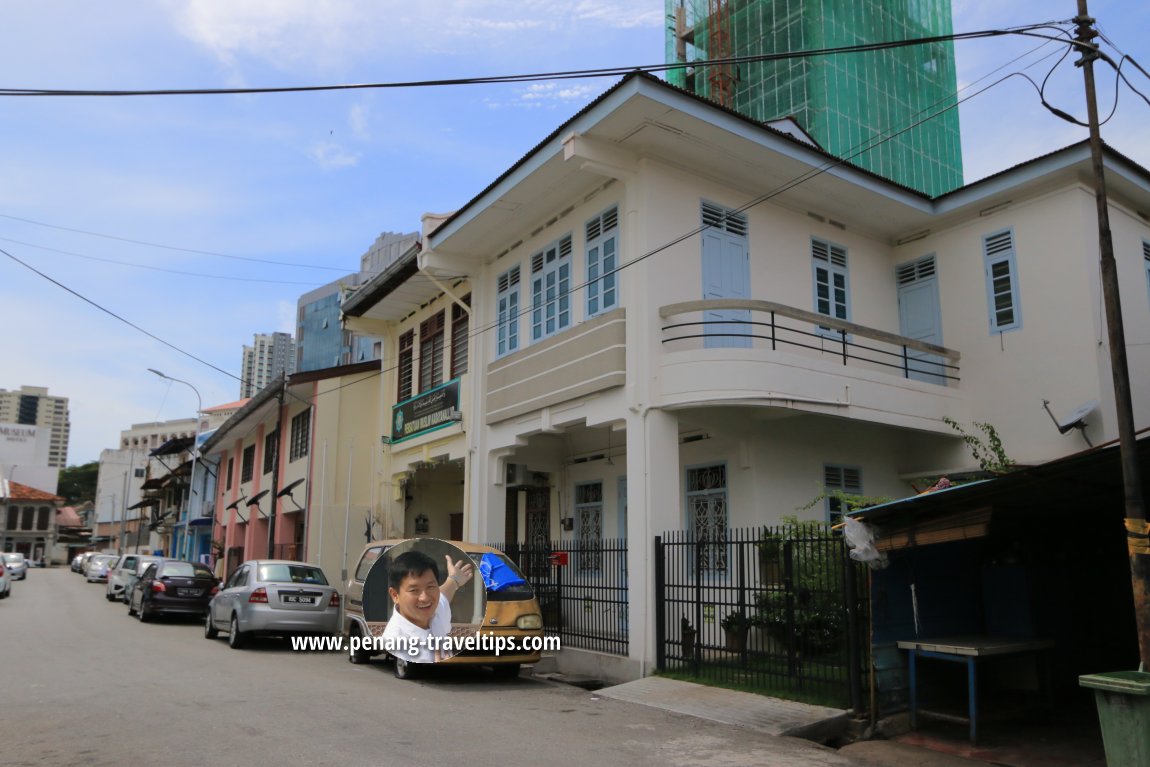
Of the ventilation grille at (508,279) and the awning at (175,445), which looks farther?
the awning at (175,445)

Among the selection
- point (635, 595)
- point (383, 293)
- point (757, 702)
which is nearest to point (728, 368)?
point (635, 595)

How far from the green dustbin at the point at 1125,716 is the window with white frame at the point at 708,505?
7712 millimetres

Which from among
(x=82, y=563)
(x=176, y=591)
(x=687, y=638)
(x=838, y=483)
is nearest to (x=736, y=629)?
(x=687, y=638)

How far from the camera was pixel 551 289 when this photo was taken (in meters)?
16.0

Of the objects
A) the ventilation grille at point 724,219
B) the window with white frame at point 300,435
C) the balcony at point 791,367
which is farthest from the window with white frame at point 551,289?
the window with white frame at point 300,435

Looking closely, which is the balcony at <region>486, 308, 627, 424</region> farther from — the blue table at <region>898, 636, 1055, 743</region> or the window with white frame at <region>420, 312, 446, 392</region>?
the blue table at <region>898, 636, 1055, 743</region>

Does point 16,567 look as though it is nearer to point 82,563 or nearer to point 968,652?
point 82,563

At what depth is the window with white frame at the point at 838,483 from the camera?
49.2 feet

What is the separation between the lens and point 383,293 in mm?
21516

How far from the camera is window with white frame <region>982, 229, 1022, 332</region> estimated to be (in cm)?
1499

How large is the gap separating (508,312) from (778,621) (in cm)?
864

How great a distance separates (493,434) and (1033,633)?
9893 mm

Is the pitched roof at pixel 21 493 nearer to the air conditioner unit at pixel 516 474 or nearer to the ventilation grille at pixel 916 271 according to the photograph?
the air conditioner unit at pixel 516 474

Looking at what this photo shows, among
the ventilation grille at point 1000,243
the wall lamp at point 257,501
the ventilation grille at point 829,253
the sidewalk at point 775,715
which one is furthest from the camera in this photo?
Result: the wall lamp at point 257,501
